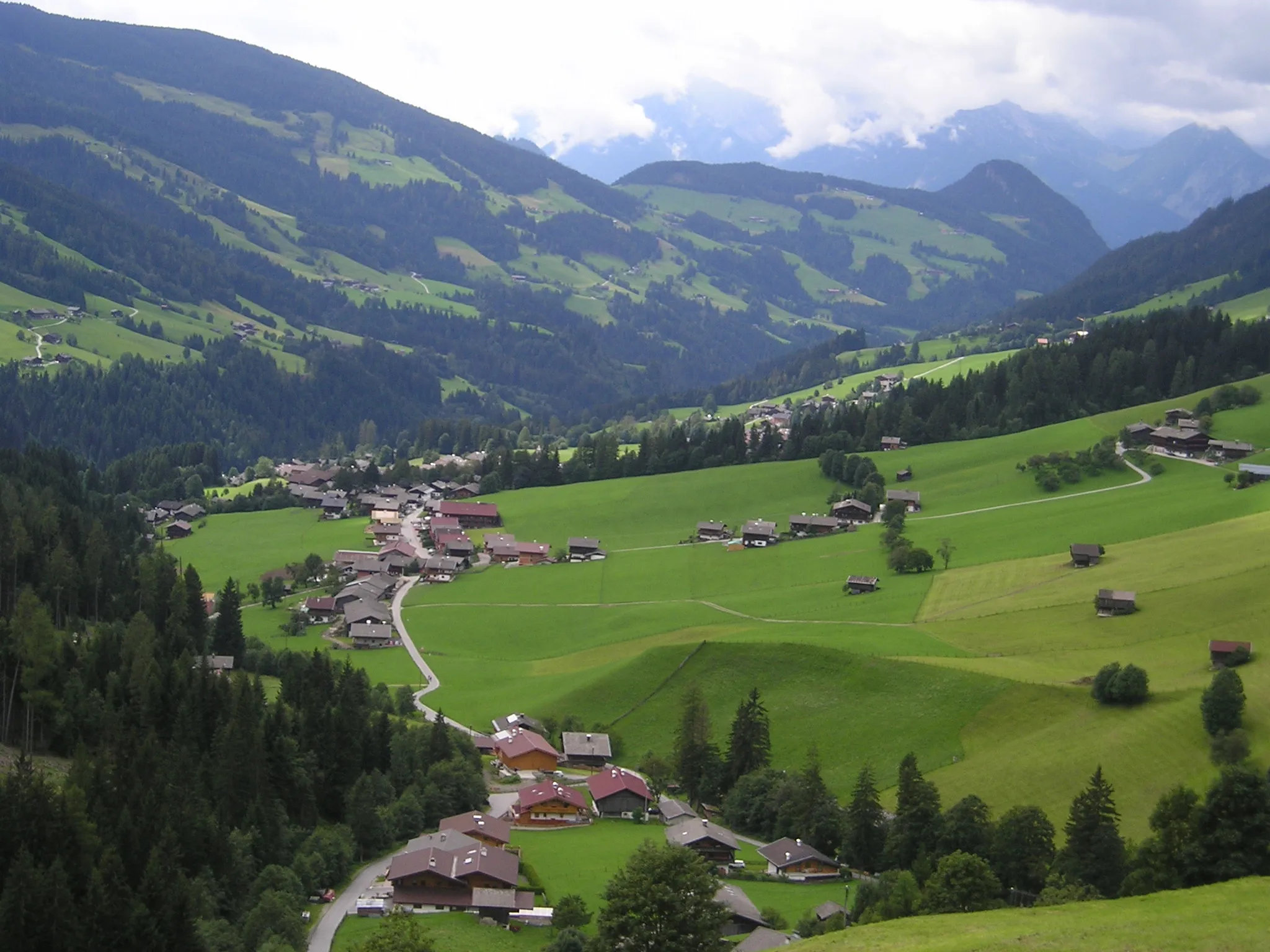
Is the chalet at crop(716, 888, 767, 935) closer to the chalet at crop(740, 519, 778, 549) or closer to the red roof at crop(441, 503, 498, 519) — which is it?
the chalet at crop(740, 519, 778, 549)

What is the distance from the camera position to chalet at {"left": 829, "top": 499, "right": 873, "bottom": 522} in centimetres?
13538

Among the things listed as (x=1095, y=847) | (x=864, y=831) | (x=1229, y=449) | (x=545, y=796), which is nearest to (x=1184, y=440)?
(x=1229, y=449)

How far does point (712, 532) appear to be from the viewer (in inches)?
5374

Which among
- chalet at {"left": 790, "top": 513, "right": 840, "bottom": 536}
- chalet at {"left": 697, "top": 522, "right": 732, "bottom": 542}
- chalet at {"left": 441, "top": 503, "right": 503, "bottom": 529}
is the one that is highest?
chalet at {"left": 790, "top": 513, "right": 840, "bottom": 536}

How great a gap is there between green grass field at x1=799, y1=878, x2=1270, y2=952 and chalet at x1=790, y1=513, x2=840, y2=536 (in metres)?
88.3

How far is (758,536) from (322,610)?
1693 inches

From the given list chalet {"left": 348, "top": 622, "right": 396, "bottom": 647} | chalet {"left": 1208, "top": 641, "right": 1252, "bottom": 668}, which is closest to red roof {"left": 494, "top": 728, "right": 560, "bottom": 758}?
chalet {"left": 348, "top": 622, "right": 396, "bottom": 647}

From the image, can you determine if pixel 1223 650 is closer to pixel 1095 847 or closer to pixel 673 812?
pixel 1095 847

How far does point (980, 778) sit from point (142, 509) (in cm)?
12277

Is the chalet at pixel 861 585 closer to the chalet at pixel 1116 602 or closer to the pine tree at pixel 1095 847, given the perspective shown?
the chalet at pixel 1116 602

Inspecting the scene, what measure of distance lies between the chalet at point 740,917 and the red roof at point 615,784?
18450 mm

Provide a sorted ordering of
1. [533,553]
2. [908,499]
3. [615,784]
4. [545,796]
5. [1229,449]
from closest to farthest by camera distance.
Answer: [545,796] < [615,784] < [1229,449] < [533,553] < [908,499]

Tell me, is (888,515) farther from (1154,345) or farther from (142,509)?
(142,509)

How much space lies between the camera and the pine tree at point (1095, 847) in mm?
52094
